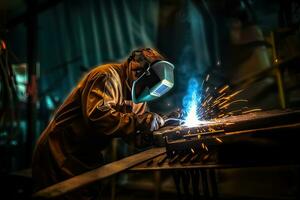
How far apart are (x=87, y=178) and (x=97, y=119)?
84cm

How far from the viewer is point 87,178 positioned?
6.62 feet

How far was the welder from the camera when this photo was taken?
2.86 meters

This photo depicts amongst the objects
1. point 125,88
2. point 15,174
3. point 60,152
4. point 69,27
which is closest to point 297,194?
point 125,88

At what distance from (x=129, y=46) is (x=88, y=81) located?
391 cm

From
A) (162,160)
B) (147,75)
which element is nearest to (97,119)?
(162,160)

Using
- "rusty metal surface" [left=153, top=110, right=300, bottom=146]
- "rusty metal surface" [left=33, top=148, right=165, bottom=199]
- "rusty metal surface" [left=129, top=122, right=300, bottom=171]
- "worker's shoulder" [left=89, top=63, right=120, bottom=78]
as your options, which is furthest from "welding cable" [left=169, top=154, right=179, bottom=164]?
"worker's shoulder" [left=89, top=63, right=120, bottom=78]

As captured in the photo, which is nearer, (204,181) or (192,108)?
(204,181)

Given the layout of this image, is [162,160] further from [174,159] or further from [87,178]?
[87,178]

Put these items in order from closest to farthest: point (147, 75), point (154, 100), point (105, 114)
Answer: point (105, 114)
point (147, 75)
point (154, 100)

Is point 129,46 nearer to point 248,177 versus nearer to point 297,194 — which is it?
point 248,177

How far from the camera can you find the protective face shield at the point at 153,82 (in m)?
3.26

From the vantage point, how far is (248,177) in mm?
6219

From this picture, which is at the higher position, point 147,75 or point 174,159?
point 147,75

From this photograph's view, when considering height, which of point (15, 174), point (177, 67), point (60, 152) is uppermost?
point (177, 67)
